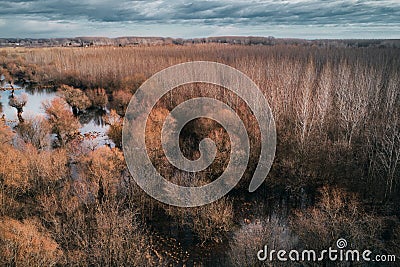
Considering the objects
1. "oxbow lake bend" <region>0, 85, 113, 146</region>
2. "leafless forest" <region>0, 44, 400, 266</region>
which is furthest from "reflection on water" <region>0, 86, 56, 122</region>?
"leafless forest" <region>0, 44, 400, 266</region>

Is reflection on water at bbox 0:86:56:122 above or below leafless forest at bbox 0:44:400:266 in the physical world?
above

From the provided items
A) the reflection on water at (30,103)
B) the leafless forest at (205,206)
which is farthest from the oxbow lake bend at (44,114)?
the leafless forest at (205,206)

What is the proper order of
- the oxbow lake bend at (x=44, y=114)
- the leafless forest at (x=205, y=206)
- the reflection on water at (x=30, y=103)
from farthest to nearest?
the reflection on water at (x=30, y=103) → the oxbow lake bend at (x=44, y=114) → the leafless forest at (x=205, y=206)

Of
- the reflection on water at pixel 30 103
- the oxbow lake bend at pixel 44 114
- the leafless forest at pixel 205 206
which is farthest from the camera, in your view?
the reflection on water at pixel 30 103

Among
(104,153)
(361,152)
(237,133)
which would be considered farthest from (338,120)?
(104,153)

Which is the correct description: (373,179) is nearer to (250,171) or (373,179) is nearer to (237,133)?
(250,171)

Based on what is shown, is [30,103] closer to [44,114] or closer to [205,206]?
[44,114]

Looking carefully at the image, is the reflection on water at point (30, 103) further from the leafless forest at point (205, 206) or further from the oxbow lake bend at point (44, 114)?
the leafless forest at point (205, 206)

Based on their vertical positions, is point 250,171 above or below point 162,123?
below

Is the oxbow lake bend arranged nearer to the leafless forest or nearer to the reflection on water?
the reflection on water

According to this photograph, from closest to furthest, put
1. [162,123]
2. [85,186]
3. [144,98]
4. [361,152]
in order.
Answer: [85,186], [361,152], [162,123], [144,98]

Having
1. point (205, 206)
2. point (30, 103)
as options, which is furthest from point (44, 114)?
point (205, 206)
